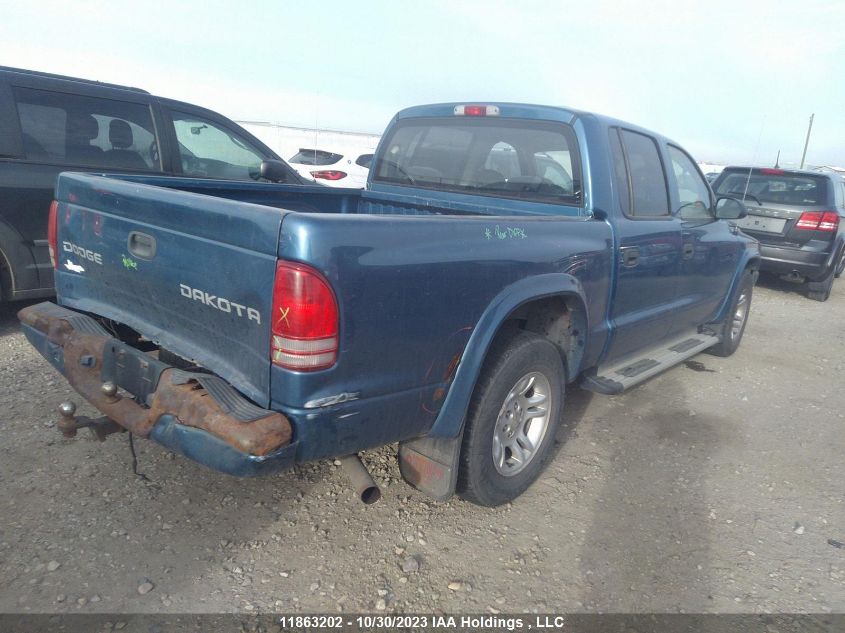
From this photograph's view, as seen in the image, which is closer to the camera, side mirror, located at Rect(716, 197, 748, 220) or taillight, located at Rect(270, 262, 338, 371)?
taillight, located at Rect(270, 262, 338, 371)

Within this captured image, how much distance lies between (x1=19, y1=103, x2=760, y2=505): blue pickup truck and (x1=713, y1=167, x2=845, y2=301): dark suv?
5040mm

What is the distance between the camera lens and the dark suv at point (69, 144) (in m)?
4.41

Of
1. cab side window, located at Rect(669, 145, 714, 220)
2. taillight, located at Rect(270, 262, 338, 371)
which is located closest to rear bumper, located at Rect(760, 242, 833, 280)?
cab side window, located at Rect(669, 145, 714, 220)

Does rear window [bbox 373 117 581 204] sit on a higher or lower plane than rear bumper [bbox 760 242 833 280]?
higher

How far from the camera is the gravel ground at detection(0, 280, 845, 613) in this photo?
2.39 meters

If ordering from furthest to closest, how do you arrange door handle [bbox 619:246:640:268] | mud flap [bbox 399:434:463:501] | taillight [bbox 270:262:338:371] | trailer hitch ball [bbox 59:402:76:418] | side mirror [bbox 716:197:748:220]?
side mirror [bbox 716:197:748:220], door handle [bbox 619:246:640:268], mud flap [bbox 399:434:463:501], trailer hitch ball [bbox 59:402:76:418], taillight [bbox 270:262:338:371]

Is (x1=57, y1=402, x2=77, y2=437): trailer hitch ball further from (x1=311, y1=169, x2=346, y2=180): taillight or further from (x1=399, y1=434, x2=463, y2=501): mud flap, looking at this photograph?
(x1=311, y1=169, x2=346, y2=180): taillight

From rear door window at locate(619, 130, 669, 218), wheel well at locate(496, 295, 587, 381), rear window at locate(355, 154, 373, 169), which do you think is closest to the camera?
wheel well at locate(496, 295, 587, 381)

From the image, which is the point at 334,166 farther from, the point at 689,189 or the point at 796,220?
the point at 689,189

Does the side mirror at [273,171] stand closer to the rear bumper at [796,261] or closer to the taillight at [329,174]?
the taillight at [329,174]

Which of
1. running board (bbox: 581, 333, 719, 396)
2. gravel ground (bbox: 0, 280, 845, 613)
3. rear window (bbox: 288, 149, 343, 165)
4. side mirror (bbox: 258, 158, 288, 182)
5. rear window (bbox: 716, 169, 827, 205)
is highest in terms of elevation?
rear window (bbox: 716, 169, 827, 205)

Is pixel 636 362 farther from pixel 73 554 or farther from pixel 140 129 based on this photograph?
pixel 140 129

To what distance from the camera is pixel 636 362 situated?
4.05 meters

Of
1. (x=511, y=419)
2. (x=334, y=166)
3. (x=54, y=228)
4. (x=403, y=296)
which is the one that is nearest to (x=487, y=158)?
(x=511, y=419)
